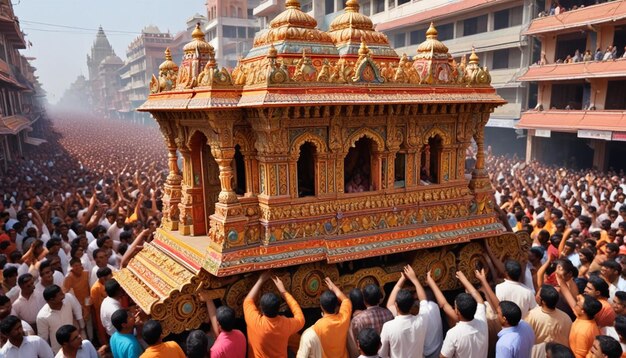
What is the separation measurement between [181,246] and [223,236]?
1319 mm

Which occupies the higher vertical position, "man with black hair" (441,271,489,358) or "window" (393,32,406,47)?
"window" (393,32,406,47)

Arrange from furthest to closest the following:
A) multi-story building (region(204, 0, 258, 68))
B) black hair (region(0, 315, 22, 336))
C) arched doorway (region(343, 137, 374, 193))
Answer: multi-story building (region(204, 0, 258, 68)) < arched doorway (region(343, 137, 374, 193)) < black hair (region(0, 315, 22, 336))

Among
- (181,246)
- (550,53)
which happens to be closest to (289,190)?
(181,246)

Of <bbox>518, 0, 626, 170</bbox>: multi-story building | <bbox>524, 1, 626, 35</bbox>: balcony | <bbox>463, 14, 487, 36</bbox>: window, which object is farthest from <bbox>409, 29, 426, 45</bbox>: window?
<bbox>524, 1, 626, 35</bbox>: balcony

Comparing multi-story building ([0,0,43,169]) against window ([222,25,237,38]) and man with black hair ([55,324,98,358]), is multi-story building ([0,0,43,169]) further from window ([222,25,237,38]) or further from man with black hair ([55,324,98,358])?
window ([222,25,237,38])

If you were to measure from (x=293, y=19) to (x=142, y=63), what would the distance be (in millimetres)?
71333

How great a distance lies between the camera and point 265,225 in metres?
6.52

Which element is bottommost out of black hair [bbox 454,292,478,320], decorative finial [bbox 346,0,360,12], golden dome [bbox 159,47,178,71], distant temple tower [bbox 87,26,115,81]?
black hair [bbox 454,292,478,320]

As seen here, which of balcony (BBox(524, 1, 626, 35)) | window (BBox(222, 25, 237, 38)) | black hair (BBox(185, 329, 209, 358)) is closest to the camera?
black hair (BBox(185, 329, 209, 358))

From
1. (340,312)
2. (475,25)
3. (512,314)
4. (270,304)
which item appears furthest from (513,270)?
(475,25)

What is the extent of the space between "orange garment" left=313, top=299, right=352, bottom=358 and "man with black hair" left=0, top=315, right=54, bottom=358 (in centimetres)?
295

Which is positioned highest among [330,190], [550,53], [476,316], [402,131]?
[550,53]

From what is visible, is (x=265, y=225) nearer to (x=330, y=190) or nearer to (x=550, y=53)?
(x=330, y=190)

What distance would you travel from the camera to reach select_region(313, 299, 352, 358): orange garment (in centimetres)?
485
